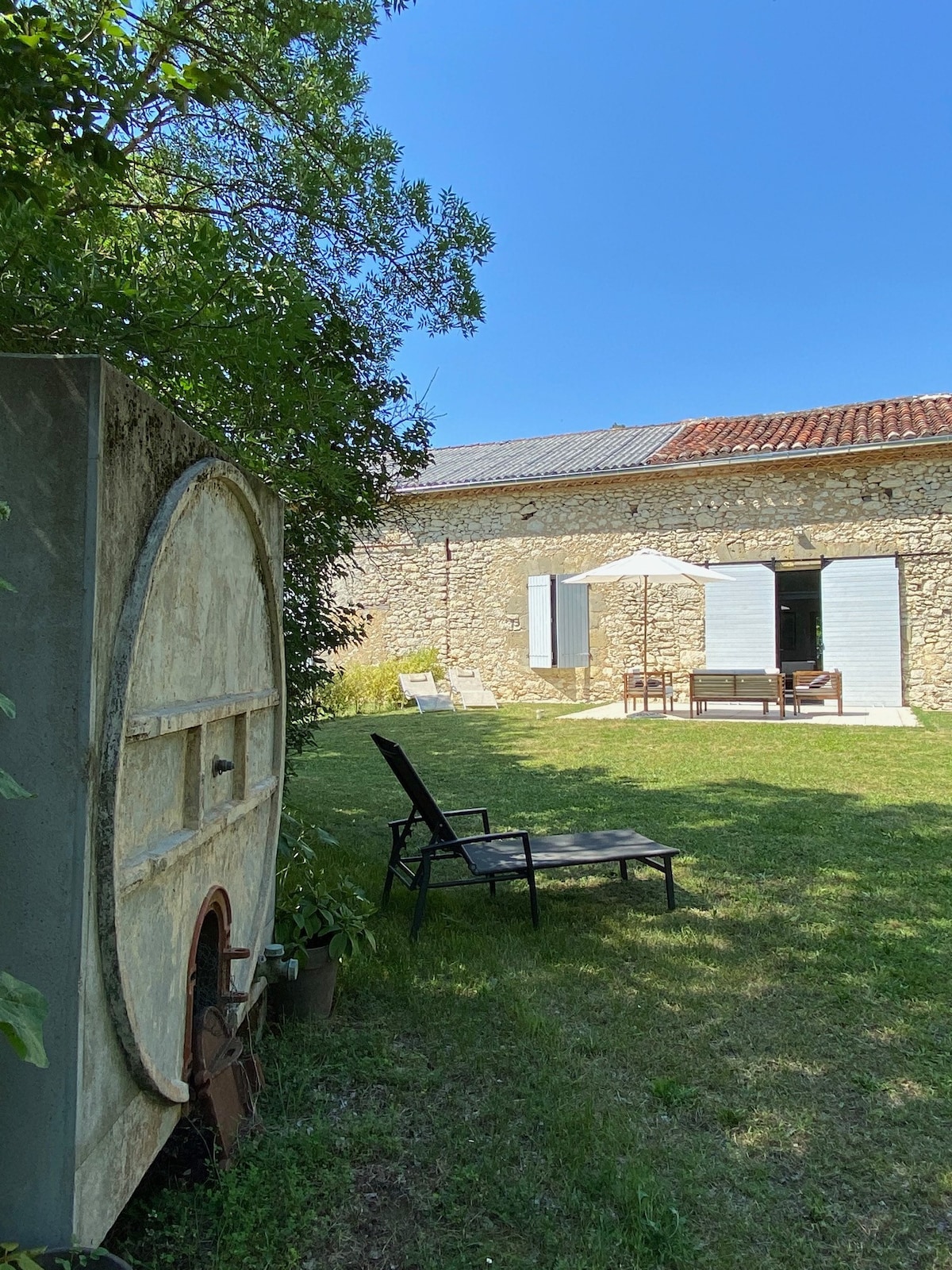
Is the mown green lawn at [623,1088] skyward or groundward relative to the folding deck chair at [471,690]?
groundward

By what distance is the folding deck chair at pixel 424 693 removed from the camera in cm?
1446

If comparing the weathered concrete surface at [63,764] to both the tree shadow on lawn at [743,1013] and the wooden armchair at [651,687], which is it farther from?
the wooden armchair at [651,687]

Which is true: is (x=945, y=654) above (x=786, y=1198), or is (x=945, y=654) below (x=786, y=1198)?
above

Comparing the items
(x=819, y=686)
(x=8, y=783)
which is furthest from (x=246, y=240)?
(x=819, y=686)

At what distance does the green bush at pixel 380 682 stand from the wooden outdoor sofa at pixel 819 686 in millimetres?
6367

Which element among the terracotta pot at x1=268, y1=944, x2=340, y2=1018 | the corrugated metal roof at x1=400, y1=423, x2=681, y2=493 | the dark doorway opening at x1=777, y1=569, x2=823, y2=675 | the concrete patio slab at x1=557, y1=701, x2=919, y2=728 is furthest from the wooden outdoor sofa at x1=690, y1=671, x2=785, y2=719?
the dark doorway opening at x1=777, y1=569, x2=823, y2=675

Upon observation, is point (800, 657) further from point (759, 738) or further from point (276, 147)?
point (276, 147)

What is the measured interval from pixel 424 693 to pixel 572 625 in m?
2.90

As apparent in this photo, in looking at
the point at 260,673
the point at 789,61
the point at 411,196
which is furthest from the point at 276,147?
the point at 789,61

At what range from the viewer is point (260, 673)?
2541mm

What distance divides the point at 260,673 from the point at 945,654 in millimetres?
13015

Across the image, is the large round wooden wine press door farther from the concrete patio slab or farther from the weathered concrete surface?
the concrete patio slab

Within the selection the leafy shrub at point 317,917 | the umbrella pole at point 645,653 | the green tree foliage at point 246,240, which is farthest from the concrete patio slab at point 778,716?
→ the leafy shrub at point 317,917

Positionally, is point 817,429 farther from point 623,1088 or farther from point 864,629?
point 623,1088
